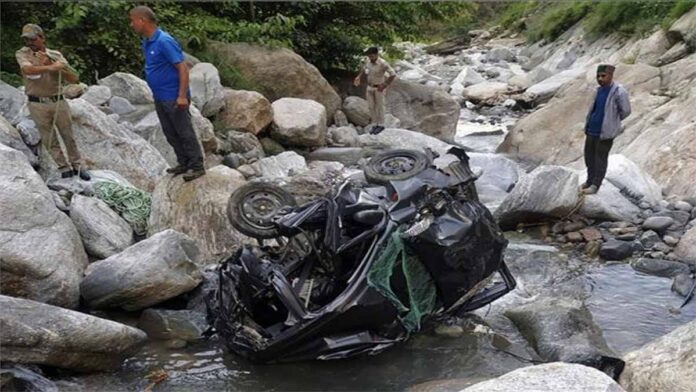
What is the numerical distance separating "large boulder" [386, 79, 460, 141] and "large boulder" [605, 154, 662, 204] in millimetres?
6172

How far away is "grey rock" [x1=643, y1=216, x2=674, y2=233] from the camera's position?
28.7 feet

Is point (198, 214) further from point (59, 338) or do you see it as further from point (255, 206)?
point (59, 338)

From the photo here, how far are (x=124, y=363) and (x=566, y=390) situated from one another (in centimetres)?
346

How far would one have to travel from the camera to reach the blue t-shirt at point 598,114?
934 cm

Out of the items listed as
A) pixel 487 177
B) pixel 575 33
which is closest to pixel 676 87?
pixel 487 177

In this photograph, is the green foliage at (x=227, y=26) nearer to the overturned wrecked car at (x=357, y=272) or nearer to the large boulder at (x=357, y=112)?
the large boulder at (x=357, y=112)

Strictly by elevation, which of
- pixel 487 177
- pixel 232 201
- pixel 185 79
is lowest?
pixel 487 177

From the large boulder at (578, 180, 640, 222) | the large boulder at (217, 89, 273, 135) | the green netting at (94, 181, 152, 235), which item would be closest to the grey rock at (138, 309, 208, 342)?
the green netting at (94, 181, 152, 235)

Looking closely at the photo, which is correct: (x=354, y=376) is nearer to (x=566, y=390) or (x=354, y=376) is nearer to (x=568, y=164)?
(x=566, y=390)

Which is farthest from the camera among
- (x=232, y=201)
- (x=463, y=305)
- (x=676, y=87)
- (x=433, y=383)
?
(x=676, y=87)

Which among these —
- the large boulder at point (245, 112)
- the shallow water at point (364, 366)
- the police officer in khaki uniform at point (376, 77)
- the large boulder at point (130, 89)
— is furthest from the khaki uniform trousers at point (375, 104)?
the shallow water at point (364, 366)

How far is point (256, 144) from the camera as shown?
11945mm

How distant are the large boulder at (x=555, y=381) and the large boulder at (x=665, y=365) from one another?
884 millimetres

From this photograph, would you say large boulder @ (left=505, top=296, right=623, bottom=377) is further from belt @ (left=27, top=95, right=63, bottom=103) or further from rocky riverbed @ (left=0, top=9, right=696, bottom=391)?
belt @ (left=27, top=95, right=63, bottom=103)
